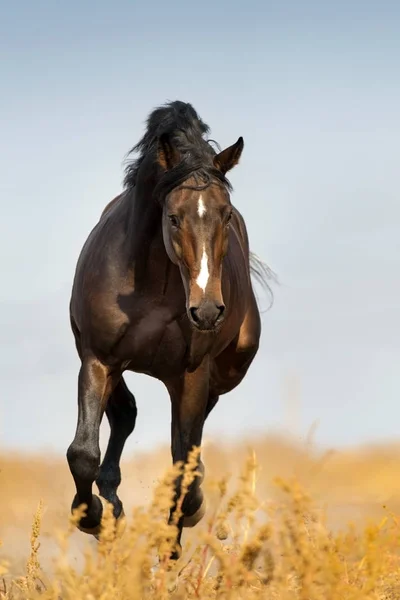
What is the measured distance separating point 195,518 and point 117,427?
36.4 inches

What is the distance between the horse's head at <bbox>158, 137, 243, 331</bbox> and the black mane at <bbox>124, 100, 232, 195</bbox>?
0.29 ft

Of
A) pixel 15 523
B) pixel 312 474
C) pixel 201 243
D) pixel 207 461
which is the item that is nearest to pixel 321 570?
pixel 312 474

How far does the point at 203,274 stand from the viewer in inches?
217

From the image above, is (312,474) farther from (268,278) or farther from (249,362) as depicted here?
(268,278)

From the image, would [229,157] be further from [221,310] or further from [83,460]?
[83,460]

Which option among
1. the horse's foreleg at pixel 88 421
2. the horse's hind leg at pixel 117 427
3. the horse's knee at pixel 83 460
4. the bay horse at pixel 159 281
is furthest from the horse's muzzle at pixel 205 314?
the horse's hind leg at pixel 117 427

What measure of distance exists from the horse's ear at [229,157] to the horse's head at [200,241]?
1.15ft

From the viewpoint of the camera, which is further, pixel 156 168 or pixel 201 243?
pixel 156 168

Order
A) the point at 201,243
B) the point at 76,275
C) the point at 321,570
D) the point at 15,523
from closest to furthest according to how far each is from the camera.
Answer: the point at 321,570, the point at 201,243, the point at 76,275, the point at 15,523

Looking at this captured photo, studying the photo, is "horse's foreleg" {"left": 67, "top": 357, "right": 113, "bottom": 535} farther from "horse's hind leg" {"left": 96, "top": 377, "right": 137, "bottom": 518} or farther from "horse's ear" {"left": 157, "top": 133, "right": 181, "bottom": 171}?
"horse's ear" {"left": 157, "top": 133, "right": 181, "bottom": 171}

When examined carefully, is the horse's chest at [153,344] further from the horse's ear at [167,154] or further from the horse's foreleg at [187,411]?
the horse's ear at [167,154]

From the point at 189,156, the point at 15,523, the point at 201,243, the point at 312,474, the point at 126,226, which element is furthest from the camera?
the point at 15,523

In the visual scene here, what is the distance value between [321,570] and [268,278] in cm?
638

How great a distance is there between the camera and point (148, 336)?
652 cm
